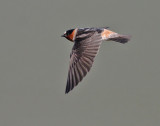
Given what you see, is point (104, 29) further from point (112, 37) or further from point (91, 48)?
point (91, 48)

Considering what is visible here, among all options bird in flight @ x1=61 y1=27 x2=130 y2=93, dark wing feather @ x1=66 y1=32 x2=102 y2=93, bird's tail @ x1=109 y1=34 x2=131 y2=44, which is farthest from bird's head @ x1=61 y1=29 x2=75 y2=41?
bird's tail @ x1=109 y1=34 x2=131 y2=44

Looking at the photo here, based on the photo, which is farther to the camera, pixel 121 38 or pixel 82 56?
pixel 121 38

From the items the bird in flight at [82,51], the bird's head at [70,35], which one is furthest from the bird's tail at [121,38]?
the bird's head at [70,35]

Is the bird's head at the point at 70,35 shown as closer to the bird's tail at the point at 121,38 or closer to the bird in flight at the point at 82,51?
the bird in flight at the point at 82,51

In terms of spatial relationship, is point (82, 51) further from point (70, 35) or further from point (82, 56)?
point (70, 35)

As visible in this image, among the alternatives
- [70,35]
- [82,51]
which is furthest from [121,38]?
[82,51]

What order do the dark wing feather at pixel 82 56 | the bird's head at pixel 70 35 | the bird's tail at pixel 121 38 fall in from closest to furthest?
the dark wing feather at pixel 82 56, the bird's head at pixel 70 35, the bird's tail at pixel 121 38

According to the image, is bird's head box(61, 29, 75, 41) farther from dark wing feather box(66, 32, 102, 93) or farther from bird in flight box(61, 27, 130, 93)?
dark wing feather box(66, 32, 102, 93)

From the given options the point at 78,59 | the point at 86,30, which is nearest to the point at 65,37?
the point at 86,30
